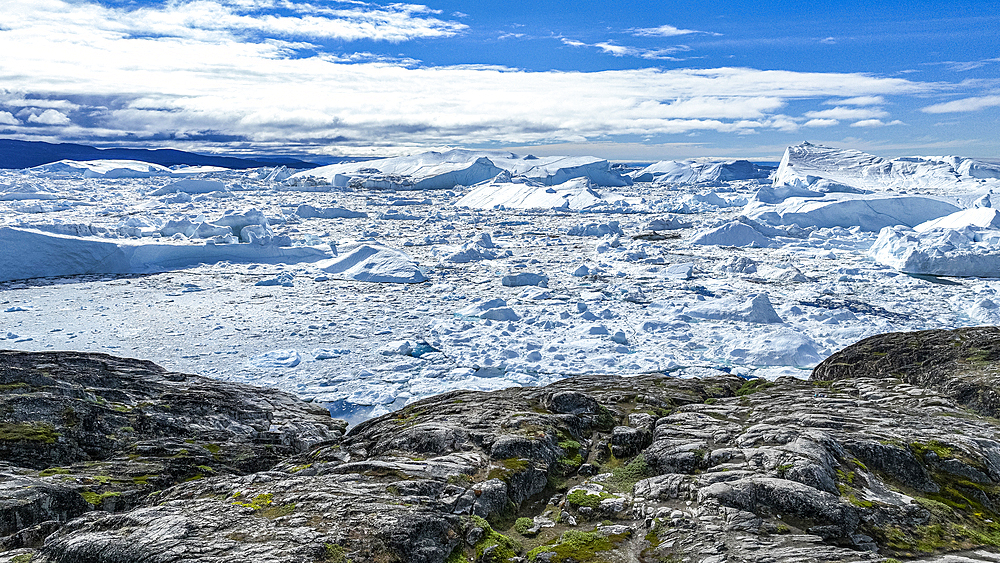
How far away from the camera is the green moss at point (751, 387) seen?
7.99 meters

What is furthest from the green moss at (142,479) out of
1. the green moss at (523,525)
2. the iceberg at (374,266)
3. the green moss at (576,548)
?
the iceberg at (374,266)

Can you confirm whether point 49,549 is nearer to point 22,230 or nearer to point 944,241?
point 22,230

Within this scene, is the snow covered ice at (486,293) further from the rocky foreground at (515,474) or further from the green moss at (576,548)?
the green moss at (576,548)

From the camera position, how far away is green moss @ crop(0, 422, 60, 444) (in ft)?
19.2

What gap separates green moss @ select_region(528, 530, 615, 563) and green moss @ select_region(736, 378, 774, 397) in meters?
4.57

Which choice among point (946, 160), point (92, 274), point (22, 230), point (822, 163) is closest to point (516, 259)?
point (92, 274)

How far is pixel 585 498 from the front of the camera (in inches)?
179

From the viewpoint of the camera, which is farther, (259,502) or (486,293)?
(486,293)

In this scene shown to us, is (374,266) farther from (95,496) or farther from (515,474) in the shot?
(515,474)

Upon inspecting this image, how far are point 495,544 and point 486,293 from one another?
1276 cm

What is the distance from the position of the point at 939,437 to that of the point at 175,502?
6.60 metres

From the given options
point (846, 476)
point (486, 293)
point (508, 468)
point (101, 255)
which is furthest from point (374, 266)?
point (846, 476)

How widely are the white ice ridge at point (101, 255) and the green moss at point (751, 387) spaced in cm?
1719

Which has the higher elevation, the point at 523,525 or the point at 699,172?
the point at 699,172
